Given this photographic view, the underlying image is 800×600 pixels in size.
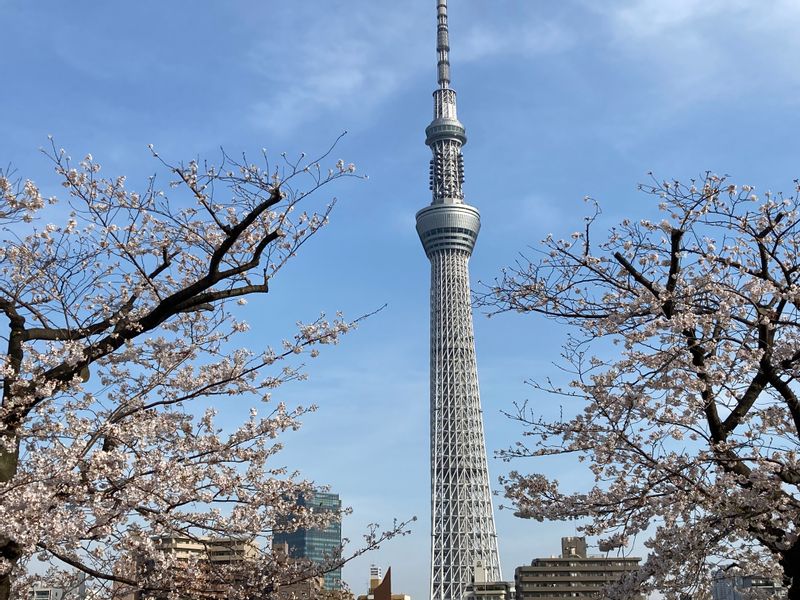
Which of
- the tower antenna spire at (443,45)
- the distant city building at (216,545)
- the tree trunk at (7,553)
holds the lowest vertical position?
the tree trunk at (7,553)

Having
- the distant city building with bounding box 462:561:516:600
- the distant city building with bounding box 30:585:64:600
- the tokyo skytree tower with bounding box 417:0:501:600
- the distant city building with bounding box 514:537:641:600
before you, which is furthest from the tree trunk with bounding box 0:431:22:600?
the distant city building with bounding box 514:537:641:600

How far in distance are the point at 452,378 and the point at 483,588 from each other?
20.4 meters

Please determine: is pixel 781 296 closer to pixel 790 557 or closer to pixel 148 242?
pixel 790 557

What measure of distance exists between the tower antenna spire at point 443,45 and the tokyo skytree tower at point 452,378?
11 cm

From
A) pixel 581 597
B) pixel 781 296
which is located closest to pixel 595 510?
pixel 781 296

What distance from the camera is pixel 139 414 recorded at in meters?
7.52

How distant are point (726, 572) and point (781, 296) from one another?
2.90 meters

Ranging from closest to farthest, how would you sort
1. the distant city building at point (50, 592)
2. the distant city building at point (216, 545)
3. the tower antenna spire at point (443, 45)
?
the distant city building at point (216, 545) → the distant city building at point (50, 592) → the tower antenna spire at point (443, 45)

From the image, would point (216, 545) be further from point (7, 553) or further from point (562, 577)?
point (562, 577)

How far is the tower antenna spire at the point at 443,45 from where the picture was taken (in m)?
94.5

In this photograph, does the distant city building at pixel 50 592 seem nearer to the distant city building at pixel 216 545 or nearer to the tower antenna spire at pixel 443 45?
the distant city building at pixel 216 545

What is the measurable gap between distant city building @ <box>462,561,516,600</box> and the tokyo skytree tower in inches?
25.9

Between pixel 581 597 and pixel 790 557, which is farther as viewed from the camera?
pixel 581 597

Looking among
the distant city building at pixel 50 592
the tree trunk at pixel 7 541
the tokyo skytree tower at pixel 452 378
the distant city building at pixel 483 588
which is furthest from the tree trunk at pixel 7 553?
the tokyo skytree tower at pixel 452 378
